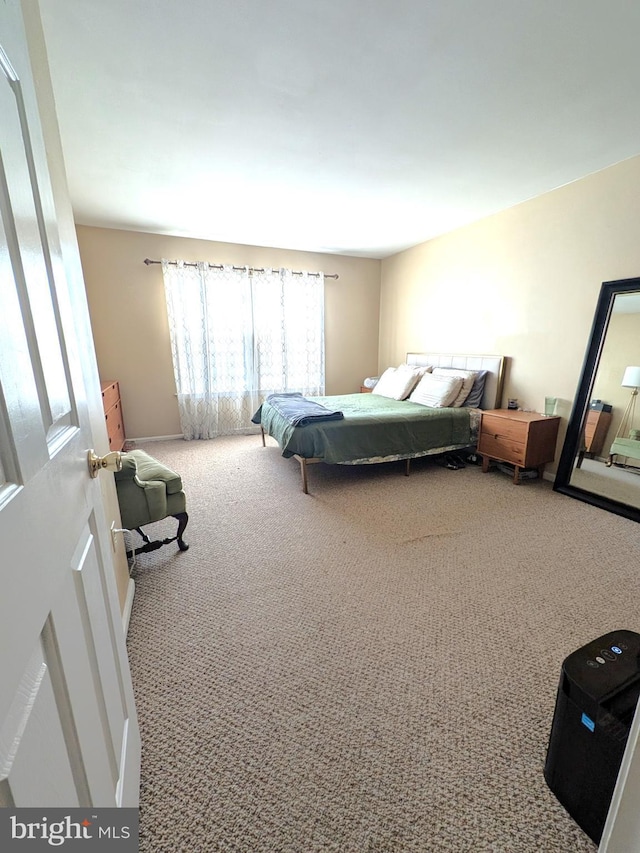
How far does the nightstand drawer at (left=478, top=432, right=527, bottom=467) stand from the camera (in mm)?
3113

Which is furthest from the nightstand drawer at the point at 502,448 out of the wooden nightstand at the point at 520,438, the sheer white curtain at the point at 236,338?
the sheer white curtain at the point at 236,338

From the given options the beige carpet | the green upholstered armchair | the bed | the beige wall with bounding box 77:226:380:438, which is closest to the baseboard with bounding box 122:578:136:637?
the beige carpet

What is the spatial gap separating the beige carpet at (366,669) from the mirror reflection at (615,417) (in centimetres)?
32

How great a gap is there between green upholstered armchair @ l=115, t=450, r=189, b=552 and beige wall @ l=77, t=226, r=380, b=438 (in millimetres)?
2602

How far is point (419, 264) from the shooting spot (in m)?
4.59

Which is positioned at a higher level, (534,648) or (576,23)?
(576,23)

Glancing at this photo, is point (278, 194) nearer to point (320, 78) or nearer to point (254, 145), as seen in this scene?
point (254, 145)

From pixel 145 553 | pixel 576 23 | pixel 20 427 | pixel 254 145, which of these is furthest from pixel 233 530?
pixel 576 23

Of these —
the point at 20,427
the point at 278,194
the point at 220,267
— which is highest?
the point at 278,194

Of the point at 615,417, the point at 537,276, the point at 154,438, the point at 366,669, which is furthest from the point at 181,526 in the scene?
the point at 537,276

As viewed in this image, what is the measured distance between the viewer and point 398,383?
4289 mm

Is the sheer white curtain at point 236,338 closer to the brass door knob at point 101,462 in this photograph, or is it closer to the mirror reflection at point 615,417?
the mirror reflection at point 615,417

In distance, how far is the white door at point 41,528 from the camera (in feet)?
1.37

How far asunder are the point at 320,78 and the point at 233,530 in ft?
8.74
